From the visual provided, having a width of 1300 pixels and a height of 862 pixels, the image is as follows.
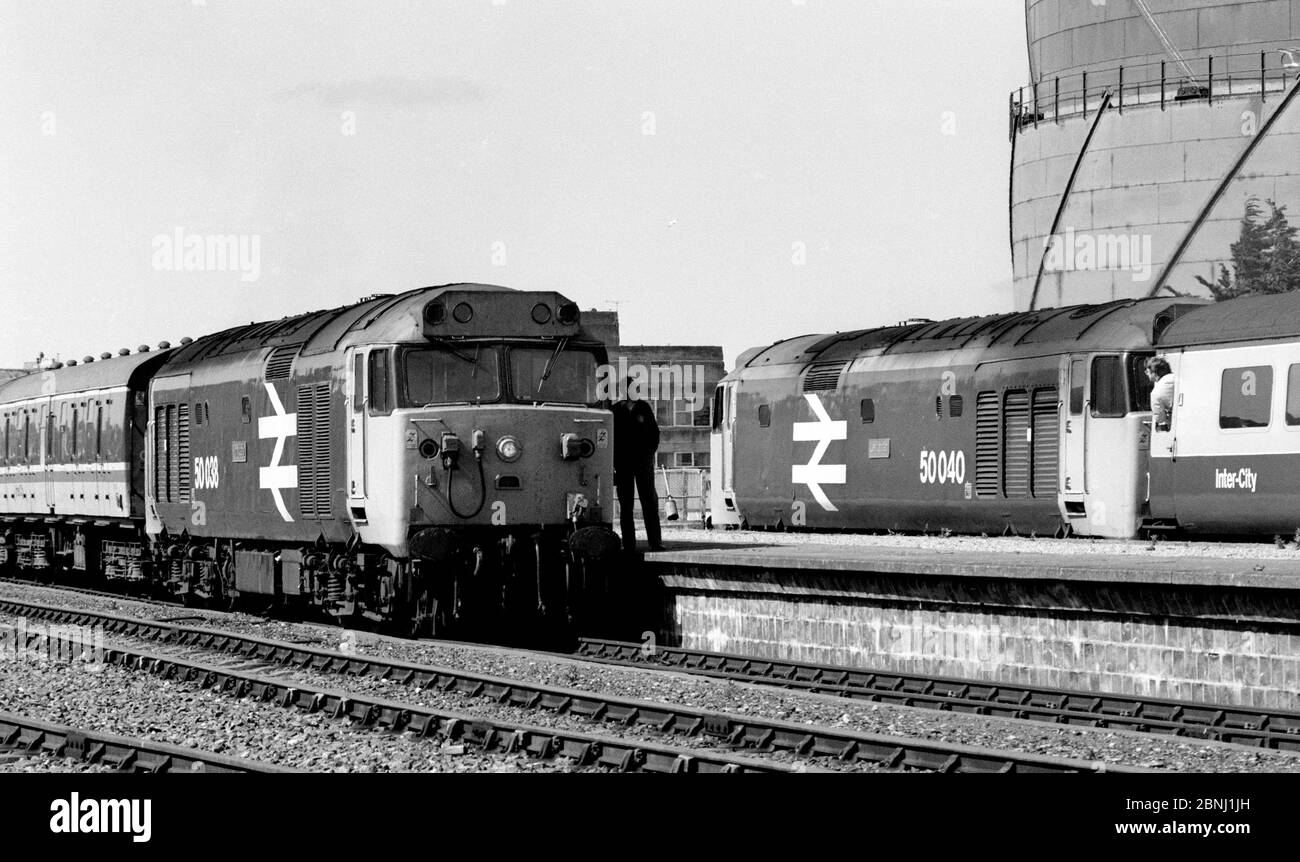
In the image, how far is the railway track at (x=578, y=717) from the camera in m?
11.7

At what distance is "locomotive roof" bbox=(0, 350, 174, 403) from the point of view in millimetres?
27581

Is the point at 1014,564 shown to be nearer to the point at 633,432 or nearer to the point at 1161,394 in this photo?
the point at 1161,394

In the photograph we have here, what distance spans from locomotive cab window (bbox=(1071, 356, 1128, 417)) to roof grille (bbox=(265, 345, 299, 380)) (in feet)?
31.3

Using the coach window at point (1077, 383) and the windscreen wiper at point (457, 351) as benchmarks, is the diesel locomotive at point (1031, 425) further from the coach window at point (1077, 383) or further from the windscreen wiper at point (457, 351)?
the windscreen wiper at point (457, 351)

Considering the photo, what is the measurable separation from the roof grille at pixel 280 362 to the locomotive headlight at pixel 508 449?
12.1 feet

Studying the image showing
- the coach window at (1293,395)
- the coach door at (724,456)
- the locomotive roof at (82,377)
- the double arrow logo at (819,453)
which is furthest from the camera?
the coach door at (724,456)

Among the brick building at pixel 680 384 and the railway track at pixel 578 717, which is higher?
the brick building at pixel 680 384

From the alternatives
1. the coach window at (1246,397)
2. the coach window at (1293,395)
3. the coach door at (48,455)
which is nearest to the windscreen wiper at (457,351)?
the coach window at (1246,397)

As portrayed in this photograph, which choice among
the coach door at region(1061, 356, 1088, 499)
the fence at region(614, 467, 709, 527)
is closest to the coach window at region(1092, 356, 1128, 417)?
the coach door at region(1061, 356, 1088, 499)
